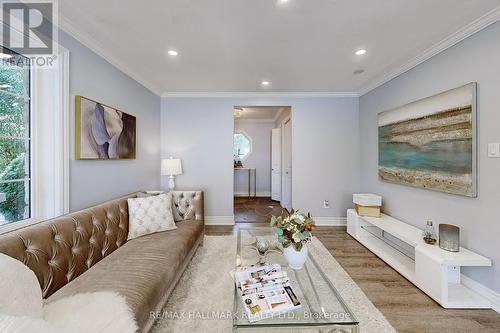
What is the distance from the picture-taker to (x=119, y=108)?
112 inches

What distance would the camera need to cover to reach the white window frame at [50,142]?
1864 millimetres

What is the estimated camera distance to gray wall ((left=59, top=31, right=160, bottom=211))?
214 cm

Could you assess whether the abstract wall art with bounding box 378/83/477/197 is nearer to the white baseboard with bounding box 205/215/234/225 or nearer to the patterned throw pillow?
the white baseboard with bounding box 205/215/234/225

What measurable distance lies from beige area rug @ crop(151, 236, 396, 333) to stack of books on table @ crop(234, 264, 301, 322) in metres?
0.15

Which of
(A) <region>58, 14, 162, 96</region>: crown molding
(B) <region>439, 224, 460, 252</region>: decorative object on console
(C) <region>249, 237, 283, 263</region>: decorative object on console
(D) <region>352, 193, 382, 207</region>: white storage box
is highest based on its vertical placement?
(A) <region>58, 14, 162, 96</region>: crown molding

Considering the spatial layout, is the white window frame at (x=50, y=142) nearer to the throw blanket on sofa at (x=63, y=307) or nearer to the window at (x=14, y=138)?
the window at (x=14, y=138)

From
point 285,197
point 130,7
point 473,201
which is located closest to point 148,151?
point 130,7

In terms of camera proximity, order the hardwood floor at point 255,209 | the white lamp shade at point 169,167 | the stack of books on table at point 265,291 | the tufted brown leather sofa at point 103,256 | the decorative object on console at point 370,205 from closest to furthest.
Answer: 1. the stack of books on table at point 265,291
2. the tufted brown leather sofa at point 103,256
3. the decorative object on console at point 370,205
4. the white lamp shade at point 169,167
5. the hardwood floor at point 255,209

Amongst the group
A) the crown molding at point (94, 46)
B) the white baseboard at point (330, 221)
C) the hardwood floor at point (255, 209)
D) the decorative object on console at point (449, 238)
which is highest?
the crown molding at point (94, 46)

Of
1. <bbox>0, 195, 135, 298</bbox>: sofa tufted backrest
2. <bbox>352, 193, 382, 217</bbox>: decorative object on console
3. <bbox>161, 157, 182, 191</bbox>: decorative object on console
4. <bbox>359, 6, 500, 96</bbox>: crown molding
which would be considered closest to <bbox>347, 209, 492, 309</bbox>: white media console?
<bbox>352, 193, 382, 217</bbox>: decorative object on console

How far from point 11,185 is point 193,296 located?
1710 mm

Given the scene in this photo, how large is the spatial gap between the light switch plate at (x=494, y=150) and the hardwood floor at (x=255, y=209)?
333 centimetres

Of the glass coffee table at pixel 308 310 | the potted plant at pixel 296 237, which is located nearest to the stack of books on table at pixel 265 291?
the glass coffee table at pixel 308 310

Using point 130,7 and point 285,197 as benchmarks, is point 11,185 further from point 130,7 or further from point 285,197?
point 285,197
